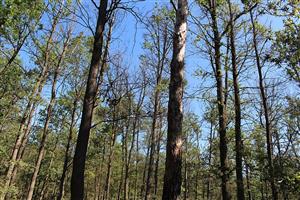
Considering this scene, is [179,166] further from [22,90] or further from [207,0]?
[22,90]

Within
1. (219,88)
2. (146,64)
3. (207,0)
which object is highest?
(146,64)

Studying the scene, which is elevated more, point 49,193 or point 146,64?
point 146,64

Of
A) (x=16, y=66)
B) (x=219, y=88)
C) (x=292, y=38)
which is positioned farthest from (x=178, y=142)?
(x=16, y=66)

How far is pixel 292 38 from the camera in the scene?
13.8 metres

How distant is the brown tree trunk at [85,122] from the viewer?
556 centimetres

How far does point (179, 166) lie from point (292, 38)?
11468 mm

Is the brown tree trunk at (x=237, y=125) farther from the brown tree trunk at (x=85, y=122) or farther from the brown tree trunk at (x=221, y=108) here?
the brown tree trunk at (x=85, y=122)

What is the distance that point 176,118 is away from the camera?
5309mm

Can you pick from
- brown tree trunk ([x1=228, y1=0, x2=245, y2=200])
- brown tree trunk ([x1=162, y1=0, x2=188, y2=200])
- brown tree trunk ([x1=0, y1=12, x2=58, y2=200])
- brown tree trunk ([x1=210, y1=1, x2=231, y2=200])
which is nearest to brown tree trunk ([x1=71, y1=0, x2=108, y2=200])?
brown tree trunk ([x1=162, y1=0, x2=188, y2=200])

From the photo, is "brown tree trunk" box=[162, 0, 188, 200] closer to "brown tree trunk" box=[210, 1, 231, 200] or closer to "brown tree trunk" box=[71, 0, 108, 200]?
"brown tree trunk" box=[71, 0, 108, 200]

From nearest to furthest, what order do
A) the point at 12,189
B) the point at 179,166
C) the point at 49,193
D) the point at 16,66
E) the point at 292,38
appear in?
the point at 179,166
the point at 292,38
the point at 12,189
the point at 16,66
the point at 49,193

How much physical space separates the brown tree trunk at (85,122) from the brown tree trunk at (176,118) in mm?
Answer: 1715

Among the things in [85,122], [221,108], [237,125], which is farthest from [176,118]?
[237,125]

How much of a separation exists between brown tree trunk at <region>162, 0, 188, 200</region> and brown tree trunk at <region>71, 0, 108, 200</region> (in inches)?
67.5
